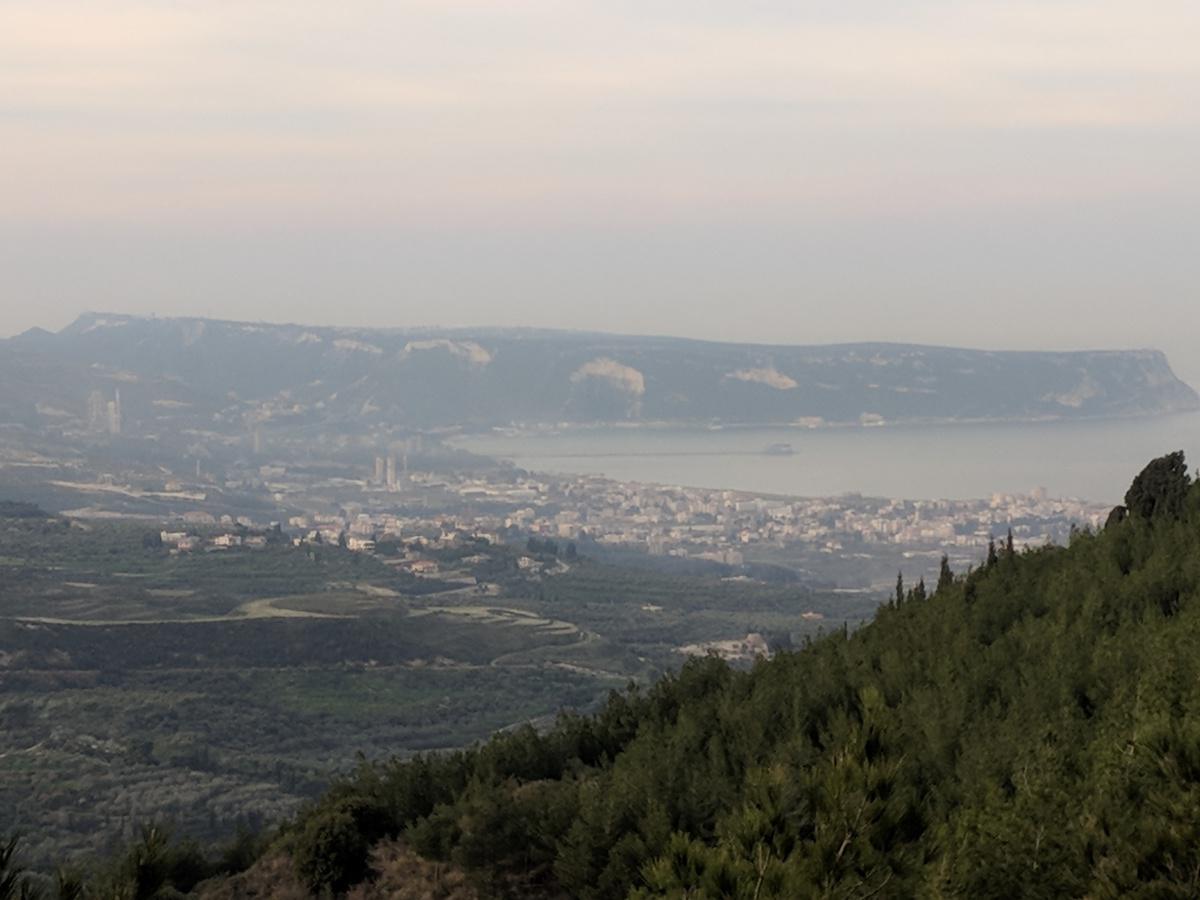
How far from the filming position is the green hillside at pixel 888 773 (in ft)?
50.5

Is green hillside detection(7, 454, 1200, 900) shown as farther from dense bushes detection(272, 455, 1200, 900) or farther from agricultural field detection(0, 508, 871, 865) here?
agricultural field detection(0, 508, 871, 865)

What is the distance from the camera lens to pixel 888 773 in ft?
53.0

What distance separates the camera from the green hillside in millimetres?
15391

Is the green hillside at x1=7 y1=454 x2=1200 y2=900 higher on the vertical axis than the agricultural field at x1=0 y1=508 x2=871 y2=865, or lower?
higher

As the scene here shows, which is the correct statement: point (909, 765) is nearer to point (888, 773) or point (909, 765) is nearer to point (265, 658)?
point (888, 773)

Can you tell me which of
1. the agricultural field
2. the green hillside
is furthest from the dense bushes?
the agricultural field

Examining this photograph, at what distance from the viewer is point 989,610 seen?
36.1 metres

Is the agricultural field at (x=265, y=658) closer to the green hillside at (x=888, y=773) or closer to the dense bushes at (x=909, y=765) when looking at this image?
the dense bushes at (x=909, y=765)

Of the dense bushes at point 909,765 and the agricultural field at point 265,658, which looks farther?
the agricultural field at point 265,658

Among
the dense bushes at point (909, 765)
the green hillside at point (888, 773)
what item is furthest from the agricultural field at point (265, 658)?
the green hillside at point (888, 773)

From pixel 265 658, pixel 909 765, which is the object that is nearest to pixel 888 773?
pixel 909 765

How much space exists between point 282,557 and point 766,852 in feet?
464

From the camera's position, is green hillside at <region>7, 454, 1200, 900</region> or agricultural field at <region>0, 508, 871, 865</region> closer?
green hillside at <region>7, 454, 1200, 900</region>

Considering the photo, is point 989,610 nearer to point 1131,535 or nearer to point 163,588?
point 1131,535
